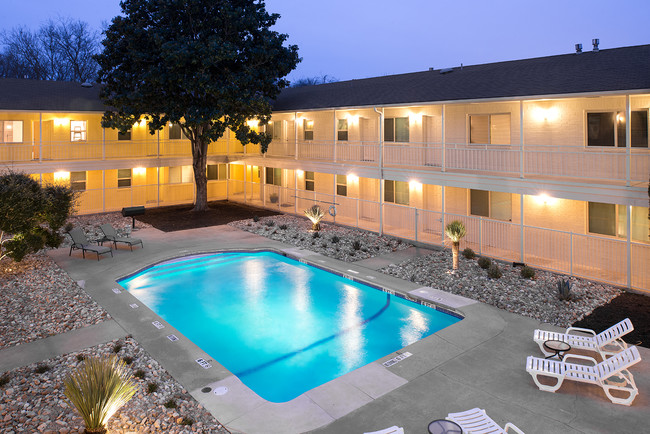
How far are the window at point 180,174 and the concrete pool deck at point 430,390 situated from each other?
1761cm

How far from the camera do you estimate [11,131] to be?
23250mm

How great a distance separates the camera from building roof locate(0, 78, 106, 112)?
21.9m

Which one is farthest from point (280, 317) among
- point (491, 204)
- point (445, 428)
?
point (491, 204)

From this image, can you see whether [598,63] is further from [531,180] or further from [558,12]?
[558,12]

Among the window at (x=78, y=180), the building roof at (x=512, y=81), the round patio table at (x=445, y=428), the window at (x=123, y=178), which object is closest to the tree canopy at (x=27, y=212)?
the window at (x=78, y=180)

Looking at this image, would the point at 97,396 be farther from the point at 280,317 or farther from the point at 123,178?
the point at 123,178

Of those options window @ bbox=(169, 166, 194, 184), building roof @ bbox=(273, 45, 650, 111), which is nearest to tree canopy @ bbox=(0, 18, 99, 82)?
window @ bbox=(169, 166, 194, 184)

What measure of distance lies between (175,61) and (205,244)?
8001mm

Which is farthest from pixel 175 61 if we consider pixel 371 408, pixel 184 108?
pixel 371 408

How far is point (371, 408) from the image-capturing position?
7.68 meters

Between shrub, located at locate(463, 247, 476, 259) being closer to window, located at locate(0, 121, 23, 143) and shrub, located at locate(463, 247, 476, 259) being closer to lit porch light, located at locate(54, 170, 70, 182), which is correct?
lit porch light, located at locate(54, 170, 70, 182)

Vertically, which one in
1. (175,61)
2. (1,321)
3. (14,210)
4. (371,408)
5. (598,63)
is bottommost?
(371,408)

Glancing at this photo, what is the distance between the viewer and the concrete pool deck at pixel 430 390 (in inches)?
287

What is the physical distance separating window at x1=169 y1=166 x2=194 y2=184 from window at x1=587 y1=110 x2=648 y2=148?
70.4 ft
